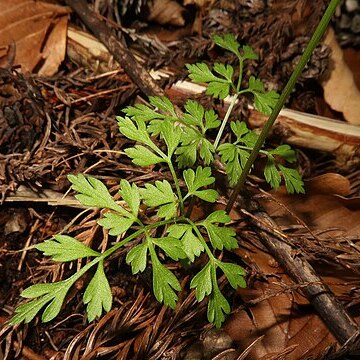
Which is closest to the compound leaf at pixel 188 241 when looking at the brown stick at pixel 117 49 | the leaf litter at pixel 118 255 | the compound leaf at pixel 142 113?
the leaf litter at pixel 118 255

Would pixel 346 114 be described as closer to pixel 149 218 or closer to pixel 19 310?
pixel 149 218

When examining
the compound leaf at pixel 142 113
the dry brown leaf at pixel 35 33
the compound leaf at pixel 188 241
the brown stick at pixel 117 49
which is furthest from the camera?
the dry brown leaf at pixel 35 33

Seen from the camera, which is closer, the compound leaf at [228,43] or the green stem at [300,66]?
the green stem at [300,66]

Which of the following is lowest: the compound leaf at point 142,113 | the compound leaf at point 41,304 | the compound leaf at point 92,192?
the compound leaf at point 41,304

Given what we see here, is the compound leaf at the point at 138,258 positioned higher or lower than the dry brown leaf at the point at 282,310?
higher

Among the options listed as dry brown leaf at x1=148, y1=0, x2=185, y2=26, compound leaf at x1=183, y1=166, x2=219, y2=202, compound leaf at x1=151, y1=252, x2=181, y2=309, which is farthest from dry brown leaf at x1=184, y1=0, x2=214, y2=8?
compound leaf at x1=151, y1=252, x2=181, y2=309

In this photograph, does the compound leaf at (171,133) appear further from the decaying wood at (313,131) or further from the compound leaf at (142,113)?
the decaying wood at (313,131)

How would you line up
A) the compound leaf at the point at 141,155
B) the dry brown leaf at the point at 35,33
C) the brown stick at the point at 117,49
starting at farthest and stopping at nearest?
the dry brown leaf at the point at 35,33
the brown stick at the point at 117,49
the compound leaf at the point at 141,155
